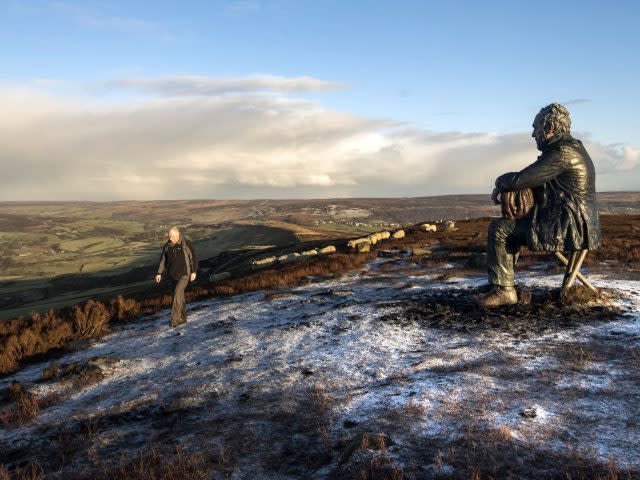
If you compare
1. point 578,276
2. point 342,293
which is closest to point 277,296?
point 342,293

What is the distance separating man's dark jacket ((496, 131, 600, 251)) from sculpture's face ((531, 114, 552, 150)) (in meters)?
0.10

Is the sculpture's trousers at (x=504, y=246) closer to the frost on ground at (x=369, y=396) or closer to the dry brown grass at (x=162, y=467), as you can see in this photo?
the frost on ground at (x=369, y=396)

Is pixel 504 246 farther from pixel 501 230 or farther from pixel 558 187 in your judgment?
pixel 558 187

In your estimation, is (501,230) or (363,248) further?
(363,248)

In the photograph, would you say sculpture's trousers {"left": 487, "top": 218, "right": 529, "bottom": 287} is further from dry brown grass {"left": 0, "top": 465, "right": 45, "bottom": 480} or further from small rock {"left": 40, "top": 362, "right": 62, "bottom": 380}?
small rock {"left": 40, "top": 362, "right": 62, "bottom": 380}

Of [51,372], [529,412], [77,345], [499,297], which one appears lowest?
[77,345]

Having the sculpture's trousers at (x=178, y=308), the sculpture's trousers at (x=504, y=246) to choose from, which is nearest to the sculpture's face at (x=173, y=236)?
the sculpture's trousers at (x=178, y=308)

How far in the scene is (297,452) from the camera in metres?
4.23

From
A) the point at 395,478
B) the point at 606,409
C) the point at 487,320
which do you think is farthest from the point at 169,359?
the point at 606,409

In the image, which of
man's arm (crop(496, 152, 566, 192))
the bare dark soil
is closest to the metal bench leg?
the bare dark soil

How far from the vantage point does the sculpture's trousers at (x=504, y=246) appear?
24.7 feet

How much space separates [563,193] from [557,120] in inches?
51.0

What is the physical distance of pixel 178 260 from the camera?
35.7 feet

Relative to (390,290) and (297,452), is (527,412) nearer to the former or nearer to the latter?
(297,452)
